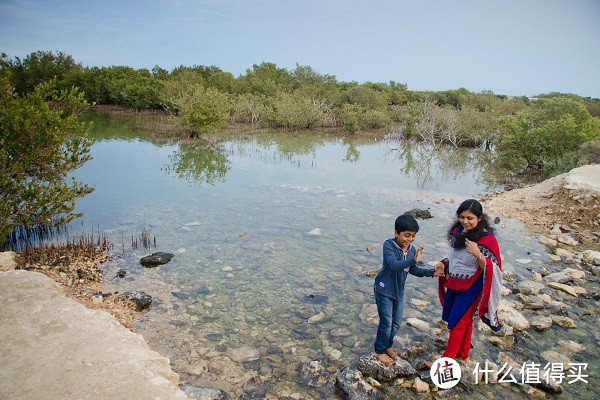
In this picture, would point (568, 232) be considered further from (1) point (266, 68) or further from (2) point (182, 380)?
(1) point (266, 68)

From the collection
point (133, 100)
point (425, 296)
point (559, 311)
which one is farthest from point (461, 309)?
point (133, 100)

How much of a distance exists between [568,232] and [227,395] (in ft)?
33.4

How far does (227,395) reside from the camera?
4.00 meters

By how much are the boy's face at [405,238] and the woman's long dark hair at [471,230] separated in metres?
0.55

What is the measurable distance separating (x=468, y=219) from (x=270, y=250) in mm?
5266

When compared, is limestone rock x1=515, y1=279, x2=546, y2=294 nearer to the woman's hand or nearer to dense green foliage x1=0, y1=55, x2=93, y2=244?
the woman's hand

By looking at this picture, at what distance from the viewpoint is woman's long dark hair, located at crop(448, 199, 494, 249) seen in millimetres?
3727

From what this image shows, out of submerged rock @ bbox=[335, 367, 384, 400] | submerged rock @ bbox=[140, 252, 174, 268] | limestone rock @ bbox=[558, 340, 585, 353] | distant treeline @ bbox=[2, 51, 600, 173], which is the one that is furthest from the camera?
distant treeline @ bbox=[2, 51, 600, 173]

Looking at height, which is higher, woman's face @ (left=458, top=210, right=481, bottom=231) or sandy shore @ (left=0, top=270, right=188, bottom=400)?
woman's face @ (left=458, top=210, right=481, bottom=231)

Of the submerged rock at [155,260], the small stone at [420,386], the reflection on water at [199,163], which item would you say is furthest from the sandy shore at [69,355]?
the reflection on water at [199,163]

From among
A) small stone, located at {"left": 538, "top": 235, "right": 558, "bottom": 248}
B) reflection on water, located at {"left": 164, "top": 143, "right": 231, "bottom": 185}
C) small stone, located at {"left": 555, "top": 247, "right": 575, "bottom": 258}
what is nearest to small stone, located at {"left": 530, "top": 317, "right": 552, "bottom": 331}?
small stone, located at {"left": 555, "top": 247, "right": 575, "bottom": 258}

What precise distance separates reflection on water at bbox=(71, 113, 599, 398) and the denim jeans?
0.70 m

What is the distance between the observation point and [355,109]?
42.9m

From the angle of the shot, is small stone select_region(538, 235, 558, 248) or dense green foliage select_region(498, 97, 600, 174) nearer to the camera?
small stone select_region(538, 235, 558, 248)
